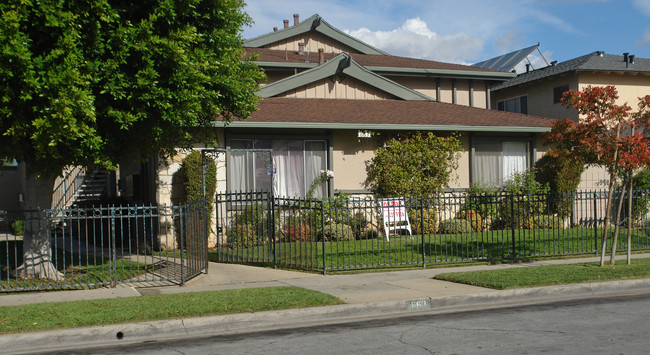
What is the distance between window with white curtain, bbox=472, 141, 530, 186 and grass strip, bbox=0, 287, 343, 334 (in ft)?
37.7

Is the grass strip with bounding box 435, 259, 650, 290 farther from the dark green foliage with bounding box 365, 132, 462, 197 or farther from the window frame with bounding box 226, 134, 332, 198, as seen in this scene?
the window frame with bounding box 226, 134, 332, 198

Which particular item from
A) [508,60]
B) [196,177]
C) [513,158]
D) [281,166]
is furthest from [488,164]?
[508,60]

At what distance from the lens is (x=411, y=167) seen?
18422 mm

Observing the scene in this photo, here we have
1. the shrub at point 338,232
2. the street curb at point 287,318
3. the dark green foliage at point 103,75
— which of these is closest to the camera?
the street curb at point 287,318

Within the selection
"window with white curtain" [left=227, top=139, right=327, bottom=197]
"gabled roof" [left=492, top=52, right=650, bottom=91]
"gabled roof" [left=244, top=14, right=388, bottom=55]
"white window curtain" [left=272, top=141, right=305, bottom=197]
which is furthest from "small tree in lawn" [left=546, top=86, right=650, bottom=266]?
"gabled roof" [left=244, top=14, right=388, bottom=55]

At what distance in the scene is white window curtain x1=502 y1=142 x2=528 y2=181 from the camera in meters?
20.4

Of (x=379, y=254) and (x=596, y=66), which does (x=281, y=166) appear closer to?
(x=379, y=254)

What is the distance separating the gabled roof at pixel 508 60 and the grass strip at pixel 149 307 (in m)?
28.3

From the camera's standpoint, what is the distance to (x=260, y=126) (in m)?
16.5

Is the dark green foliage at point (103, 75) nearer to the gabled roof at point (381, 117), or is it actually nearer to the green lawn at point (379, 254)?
the green lawn at point (379, 254)

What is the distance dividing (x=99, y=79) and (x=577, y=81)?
21.5 m

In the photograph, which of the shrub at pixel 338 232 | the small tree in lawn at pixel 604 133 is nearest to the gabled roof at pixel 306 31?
the shrub at pixel 338 232

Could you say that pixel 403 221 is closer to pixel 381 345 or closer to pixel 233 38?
pixel 233 38

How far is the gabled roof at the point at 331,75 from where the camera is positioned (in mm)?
19484
